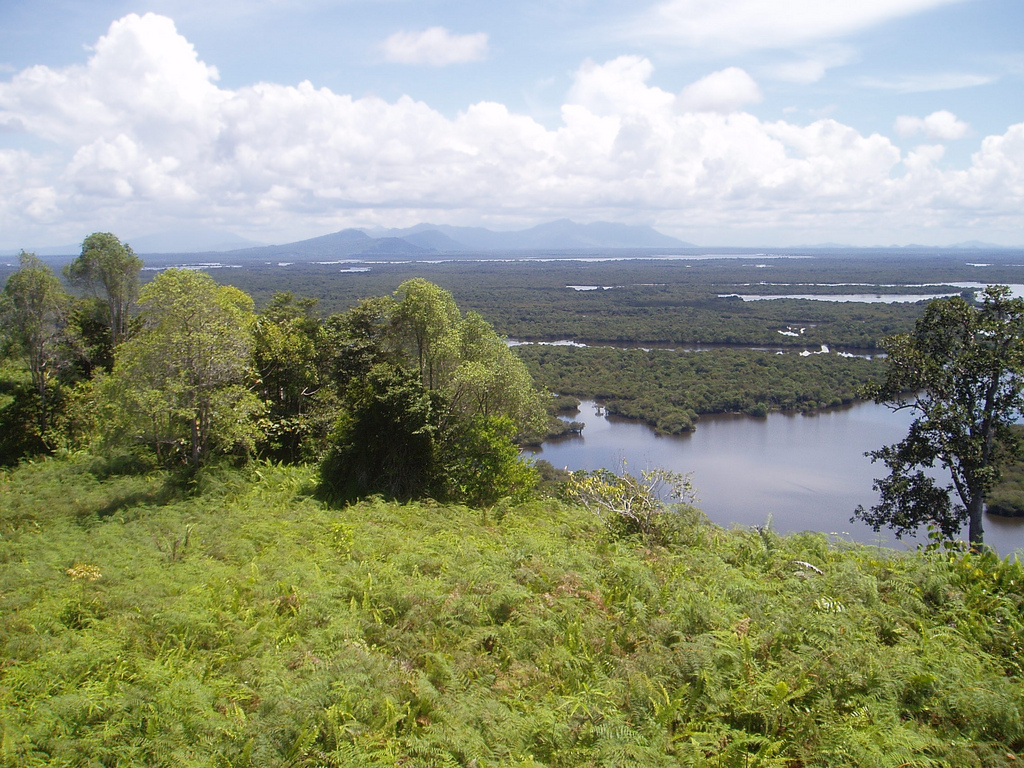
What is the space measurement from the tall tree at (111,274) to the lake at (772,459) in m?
16.0

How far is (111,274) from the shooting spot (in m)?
20.6

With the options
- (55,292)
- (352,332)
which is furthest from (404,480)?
(55,292)

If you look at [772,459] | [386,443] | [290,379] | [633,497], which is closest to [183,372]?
[386,443]

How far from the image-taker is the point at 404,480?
39.0 feet

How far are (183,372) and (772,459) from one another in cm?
2926

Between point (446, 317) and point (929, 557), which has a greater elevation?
point (446, 317)

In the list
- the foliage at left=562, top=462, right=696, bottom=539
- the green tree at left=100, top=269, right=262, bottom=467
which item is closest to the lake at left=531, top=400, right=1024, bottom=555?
the foliage at left=562, top=462, right=696, bottom=539

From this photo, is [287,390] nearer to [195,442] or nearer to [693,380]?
[195,442]

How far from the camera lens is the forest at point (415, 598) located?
4.09 m

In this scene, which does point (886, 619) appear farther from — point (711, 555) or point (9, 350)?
point (9, 350)

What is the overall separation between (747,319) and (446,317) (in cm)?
7846

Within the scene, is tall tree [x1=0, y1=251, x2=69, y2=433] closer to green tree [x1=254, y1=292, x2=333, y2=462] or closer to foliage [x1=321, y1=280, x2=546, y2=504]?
green tree [x1=254, y1=292, x2=333, y2=462]

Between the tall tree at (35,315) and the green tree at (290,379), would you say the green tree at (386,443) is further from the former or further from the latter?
the tall tree at (35,315)

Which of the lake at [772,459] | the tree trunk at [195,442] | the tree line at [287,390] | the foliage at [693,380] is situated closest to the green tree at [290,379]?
the tree line at [287,390]
